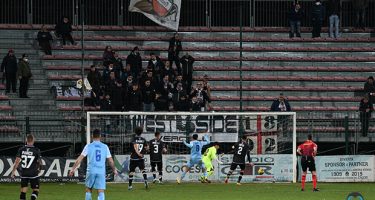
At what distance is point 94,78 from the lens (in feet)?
142

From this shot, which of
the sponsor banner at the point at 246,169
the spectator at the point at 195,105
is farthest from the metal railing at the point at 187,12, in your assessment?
the sponsor banner at the point at 246,169

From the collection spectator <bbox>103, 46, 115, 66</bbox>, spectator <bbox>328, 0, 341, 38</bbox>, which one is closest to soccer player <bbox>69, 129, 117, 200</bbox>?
spectator <bbox>103, 46, 115, 66</bbox>

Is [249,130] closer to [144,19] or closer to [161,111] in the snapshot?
[161,111]

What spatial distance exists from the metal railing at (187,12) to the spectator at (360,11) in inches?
37.1

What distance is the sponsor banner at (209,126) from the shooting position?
133ft

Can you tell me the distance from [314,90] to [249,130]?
7283 mm

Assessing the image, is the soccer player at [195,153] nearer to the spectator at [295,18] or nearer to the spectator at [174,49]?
the spectator at [174,49]

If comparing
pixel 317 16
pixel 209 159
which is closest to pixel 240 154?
pixel 209 159

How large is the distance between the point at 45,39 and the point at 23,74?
3.16 metres

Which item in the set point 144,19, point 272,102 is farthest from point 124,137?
point 144,19

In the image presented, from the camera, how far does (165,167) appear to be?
40.8 metres

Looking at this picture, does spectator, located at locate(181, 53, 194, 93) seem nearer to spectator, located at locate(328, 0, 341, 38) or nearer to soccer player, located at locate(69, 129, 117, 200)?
spectator, located at locate(328, 0, 341, 38)

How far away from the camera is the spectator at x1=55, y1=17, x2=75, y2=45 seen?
154ft

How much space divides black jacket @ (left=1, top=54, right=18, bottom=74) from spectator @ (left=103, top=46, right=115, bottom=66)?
3750 mm
